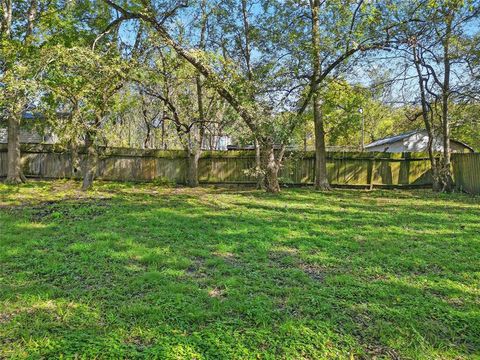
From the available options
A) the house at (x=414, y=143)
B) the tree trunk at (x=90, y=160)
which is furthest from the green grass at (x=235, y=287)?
the house at (x=414, y=143)

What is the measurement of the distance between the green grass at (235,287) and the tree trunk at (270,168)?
346 centimetres

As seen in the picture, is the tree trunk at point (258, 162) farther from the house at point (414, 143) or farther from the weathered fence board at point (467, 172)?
the house at point (414, 143)

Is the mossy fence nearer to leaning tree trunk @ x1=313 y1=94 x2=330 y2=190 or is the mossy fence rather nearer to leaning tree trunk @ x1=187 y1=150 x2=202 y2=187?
leaning tree trunk @ x1=187 y1=150 x2=202 y2=187

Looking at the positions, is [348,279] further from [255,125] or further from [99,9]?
[99,9]

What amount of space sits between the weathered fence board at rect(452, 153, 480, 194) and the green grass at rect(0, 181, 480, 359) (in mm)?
5374

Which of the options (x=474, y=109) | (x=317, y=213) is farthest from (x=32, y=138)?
(x=474, y=109)

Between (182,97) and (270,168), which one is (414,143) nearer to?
(270,168)

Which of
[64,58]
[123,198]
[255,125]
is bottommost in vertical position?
[123,198]

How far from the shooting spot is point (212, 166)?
11.7 meters

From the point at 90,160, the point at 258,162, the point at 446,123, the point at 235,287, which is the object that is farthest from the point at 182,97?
the point at 235,287

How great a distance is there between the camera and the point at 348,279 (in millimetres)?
3088

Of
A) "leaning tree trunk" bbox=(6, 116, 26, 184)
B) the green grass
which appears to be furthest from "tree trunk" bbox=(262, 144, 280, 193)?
"leaning tree trunk" bbox=(6, 116, 26, 184)

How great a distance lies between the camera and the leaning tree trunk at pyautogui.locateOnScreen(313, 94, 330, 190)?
10.3 metres

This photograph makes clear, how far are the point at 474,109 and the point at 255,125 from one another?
8.28m
